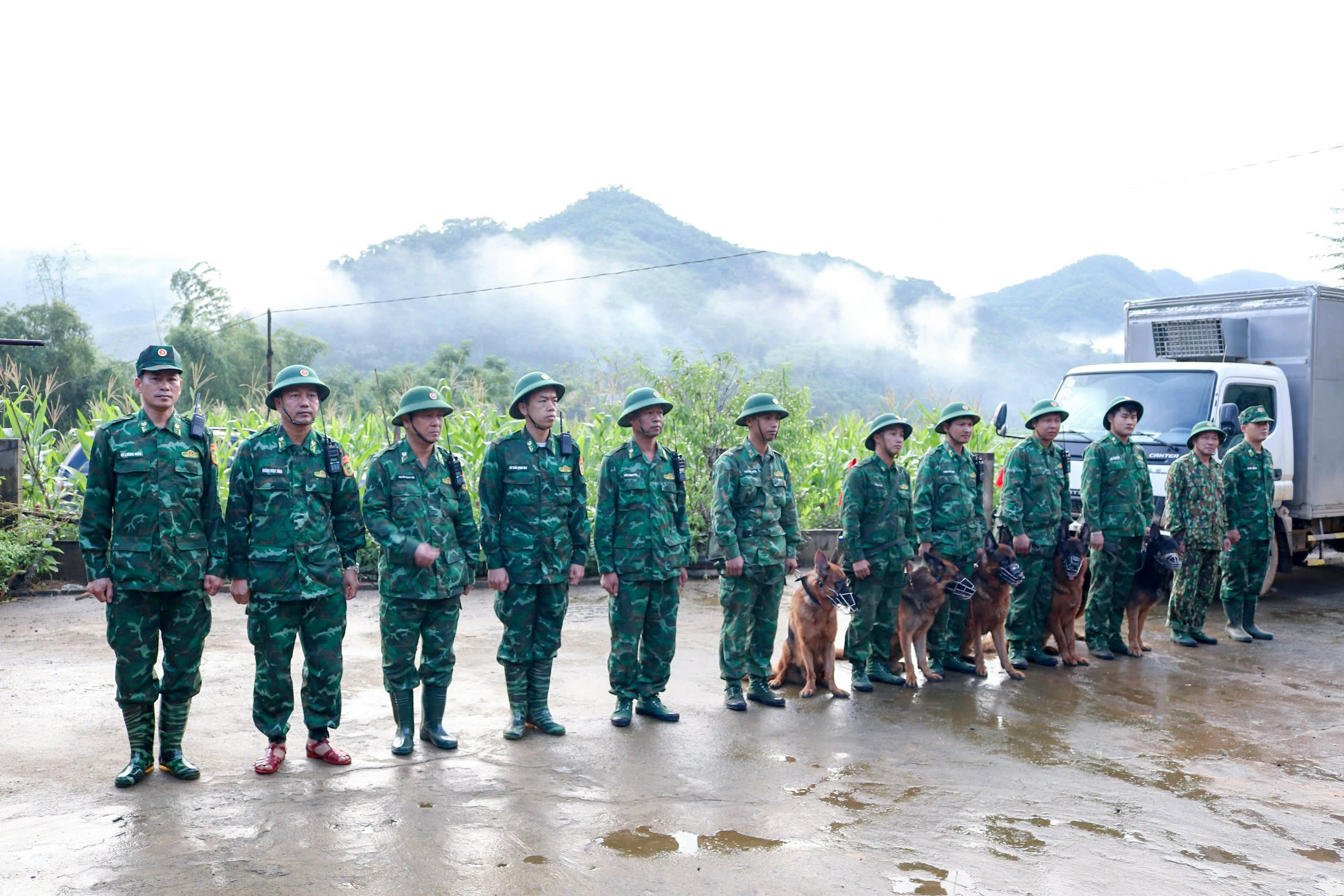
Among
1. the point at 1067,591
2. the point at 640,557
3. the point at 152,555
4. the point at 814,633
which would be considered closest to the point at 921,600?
the point at 814,633

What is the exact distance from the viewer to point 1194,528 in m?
8.18

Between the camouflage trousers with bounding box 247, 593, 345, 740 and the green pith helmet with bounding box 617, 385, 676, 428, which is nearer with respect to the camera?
the camouflage trousers with bounding box 247, 593, 345, 740

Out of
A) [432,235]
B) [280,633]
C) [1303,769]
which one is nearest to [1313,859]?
[1303,769]

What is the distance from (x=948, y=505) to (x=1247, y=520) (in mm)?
3466

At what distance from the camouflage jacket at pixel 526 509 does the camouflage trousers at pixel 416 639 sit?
0.39 metres

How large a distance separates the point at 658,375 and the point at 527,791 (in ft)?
25.4

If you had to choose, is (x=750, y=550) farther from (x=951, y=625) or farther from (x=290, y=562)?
(x=290, y=562)

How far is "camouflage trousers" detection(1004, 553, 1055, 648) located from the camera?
24.4ft

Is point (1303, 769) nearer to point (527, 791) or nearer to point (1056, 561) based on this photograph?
point (1056, 561)

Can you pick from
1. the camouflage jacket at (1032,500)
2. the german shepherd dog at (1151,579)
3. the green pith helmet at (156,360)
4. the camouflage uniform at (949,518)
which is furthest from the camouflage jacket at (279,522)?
the german shepherd dog at (1151,579)

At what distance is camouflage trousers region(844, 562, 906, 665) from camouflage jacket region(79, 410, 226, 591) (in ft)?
12.8

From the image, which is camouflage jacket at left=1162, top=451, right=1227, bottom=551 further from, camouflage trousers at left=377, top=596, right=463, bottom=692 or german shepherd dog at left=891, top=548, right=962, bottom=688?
camouflage trousers at left=377, top=596, right=463, bottom=692

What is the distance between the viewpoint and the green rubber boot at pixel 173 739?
4691 millimetres

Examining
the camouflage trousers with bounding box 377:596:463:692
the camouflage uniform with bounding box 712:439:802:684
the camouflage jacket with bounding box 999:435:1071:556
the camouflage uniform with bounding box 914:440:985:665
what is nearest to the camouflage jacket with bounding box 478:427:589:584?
the camouflage trousers with bounding box 377:596:463:692
